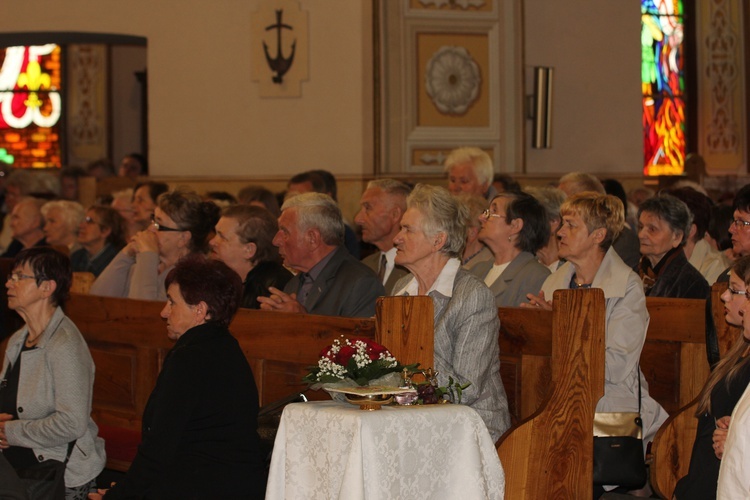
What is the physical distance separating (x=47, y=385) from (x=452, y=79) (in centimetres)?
647

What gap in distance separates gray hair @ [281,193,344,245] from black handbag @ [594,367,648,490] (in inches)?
64.6

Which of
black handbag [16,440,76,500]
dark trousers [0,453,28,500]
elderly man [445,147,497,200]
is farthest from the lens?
elderly man [445,147,497,200]

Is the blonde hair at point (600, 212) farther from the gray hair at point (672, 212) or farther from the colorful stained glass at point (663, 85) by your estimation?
the colorful stained glass at point (663, 85)

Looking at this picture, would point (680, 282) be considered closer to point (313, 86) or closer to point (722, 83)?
point (313, 86)

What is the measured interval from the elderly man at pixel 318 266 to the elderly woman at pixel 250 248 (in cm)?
20

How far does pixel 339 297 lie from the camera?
523cm

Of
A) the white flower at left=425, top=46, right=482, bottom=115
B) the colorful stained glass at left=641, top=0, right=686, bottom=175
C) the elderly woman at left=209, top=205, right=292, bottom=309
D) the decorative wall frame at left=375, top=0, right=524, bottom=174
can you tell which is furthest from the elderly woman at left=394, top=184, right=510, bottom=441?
the colorful stained glass at left=641, top=0, right=686, bottom=175

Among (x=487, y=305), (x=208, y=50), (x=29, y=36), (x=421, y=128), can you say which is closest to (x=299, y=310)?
(x=487, y=305)

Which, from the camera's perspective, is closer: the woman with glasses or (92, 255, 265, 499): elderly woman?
the woman with glasses

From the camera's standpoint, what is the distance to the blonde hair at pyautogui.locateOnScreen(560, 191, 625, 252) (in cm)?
490

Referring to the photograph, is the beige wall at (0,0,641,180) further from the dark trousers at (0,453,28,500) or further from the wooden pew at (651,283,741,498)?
the dark trousers at (0,453,28,500)

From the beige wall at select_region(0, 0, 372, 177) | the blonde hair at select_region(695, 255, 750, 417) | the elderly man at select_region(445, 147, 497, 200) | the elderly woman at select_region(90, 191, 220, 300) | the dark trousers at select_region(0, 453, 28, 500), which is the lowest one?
the dark trousers at select_region(0, 453, 28, 500)

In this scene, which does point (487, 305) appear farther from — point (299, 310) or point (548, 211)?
point (548, 211)

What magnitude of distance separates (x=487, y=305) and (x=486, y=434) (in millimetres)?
588
